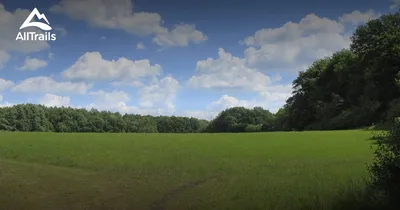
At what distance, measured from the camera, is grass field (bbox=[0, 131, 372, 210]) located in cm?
1894

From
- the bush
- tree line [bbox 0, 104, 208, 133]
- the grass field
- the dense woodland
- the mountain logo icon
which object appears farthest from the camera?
tree line [bbox 0, 104, 208, 133]

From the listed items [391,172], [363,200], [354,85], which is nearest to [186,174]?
[363,200]

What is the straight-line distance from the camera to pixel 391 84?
84562mm

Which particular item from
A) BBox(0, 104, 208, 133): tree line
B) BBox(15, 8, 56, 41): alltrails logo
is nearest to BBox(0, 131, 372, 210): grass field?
BBox(15, 8, 56, 41): alltrails logo

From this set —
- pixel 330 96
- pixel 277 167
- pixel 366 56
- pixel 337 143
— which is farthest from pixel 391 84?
pixel 277 167

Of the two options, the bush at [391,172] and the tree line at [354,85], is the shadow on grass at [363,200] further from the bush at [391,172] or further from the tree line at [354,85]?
the tree line at [354,85]

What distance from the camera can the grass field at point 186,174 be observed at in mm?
18941

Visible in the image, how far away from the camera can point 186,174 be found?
88.8ft

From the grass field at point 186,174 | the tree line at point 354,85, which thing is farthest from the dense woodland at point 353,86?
the grass field at point 186,174

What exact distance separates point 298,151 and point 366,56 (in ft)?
202

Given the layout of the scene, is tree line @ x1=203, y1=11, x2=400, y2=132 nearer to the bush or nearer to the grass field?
the grass field

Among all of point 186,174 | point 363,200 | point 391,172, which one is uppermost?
point 391,172

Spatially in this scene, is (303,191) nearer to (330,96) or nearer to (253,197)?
(253,197)

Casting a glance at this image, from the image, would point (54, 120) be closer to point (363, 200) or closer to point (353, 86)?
point (353, 86)
